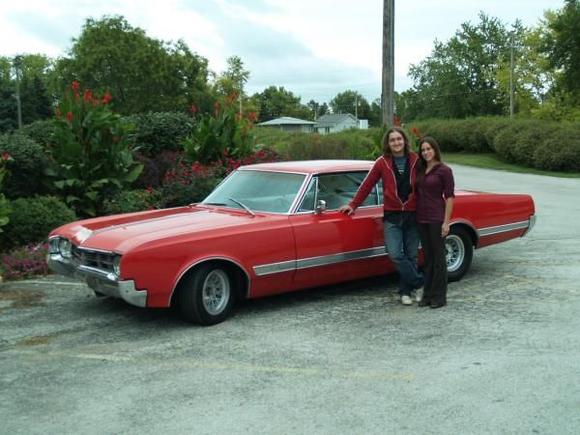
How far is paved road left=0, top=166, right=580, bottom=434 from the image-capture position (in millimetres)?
4164

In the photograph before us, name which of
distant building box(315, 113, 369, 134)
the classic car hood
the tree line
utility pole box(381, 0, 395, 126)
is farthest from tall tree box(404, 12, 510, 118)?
the classic car hood

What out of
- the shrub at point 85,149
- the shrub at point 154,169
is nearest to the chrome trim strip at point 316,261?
the shrub at point 85,149

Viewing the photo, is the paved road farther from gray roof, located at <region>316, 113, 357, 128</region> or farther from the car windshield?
gray roof, located at <region>316, 113, 357, 128</region>

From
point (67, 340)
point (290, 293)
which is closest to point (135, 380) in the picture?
point (67, 340)

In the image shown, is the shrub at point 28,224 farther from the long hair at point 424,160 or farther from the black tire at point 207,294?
the long hair at point 424,160

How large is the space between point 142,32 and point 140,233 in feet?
151

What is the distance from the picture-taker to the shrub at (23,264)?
851 centimetres

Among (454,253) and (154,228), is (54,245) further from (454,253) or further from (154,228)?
(454,253)

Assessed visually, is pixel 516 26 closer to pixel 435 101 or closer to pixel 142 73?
pixel 435 101

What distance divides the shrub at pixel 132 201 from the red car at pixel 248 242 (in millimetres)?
3717

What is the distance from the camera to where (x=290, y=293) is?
7445 mm

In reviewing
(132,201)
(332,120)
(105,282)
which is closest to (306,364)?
(105,282)

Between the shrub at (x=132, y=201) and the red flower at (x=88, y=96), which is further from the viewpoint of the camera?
the shrub at (x=132, y=201)

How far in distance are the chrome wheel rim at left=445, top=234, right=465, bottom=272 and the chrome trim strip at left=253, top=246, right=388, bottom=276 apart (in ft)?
3.38
